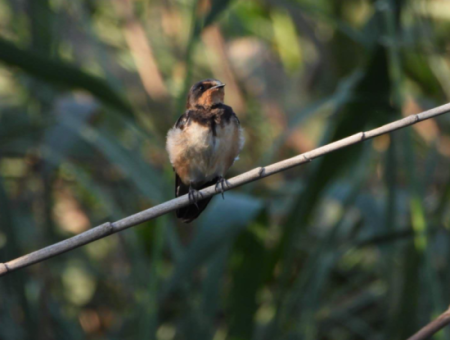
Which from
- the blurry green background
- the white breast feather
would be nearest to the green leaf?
the blurry green background

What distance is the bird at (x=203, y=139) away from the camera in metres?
2.25

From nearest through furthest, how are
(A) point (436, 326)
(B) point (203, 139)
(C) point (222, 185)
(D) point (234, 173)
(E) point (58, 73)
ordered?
1. (A) point (436, 326)
2. (C) point (222, 185)
3. (E) point (58, 73)
4. (B) point (203, 139)
5. (D) point (234, 173)

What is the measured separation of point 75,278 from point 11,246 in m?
1.52

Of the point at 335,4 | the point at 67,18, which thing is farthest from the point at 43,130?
the point at 335,4

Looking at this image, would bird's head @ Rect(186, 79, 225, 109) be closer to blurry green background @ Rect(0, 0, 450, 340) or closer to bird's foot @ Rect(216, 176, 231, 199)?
blurry green background @ Rect(0, 0, 450, 340)

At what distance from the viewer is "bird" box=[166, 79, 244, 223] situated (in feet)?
7.37

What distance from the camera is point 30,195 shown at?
3.64 meters

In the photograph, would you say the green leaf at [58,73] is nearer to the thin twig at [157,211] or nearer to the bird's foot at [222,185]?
the bird's foot at [222,185]

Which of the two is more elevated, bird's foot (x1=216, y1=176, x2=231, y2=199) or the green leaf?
the green leaf

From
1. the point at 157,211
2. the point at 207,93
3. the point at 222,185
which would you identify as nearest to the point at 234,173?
the point at 207,93

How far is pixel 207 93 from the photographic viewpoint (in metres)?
2.32

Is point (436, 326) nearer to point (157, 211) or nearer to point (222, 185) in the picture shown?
point (157, 211)

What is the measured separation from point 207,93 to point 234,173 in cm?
136

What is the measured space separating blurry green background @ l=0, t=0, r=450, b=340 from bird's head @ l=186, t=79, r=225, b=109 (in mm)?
94
